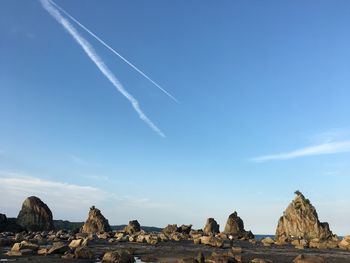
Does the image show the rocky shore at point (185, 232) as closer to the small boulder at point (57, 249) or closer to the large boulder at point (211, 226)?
the large boulder at point (211, 226)

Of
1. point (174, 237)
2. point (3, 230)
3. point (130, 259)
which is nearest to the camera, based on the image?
point (130, 259)

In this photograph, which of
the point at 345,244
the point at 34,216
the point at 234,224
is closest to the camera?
the point at 345,244

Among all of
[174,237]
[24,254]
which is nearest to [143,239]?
[174,237]

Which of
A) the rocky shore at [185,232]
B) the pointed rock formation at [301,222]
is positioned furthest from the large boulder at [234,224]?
the pointed rock formation at [301,222]

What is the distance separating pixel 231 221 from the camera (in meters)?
117

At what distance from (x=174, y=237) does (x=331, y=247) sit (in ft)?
80.4

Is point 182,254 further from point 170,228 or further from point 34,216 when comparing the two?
point 34,216

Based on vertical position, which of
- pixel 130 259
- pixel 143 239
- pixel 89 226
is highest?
pixel 89 226

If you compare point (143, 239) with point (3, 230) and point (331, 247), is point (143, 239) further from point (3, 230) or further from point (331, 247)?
point (3, 230)

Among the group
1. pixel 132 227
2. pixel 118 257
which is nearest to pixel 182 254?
pixel 118 257

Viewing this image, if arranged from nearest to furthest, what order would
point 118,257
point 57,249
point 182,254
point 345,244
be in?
point 118,257, point 57,249, point 182,254, point 345,244

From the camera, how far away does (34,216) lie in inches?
4090

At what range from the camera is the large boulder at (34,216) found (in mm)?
102562

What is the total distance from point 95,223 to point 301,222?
53.2m
